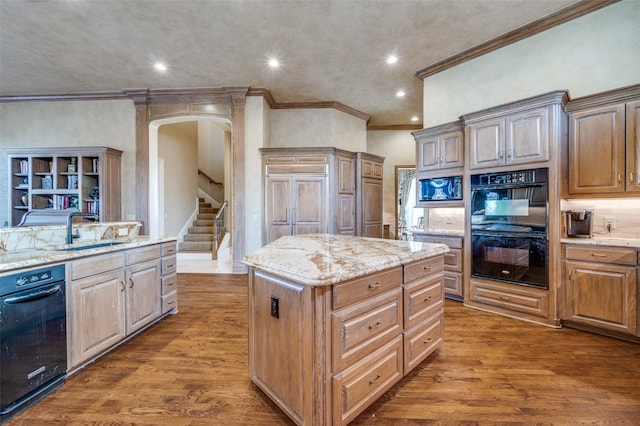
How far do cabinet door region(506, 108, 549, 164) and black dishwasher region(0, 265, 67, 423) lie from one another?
429 centimetres

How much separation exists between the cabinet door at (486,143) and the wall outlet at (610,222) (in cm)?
119

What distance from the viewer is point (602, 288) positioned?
258 centimetres

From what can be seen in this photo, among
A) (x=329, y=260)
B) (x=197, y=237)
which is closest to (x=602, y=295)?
(x=329, y=260)

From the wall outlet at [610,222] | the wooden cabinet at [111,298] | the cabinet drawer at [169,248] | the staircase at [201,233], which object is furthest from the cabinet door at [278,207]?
the wall outlet at [610,222]

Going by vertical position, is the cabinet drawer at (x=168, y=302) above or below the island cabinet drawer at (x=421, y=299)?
below

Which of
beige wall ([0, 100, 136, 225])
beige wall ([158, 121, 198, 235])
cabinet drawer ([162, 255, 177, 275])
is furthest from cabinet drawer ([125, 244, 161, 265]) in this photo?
beige wall ([158, 121, 198, 235])

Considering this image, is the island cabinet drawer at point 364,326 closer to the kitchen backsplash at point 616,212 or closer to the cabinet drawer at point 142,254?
the cabinet drawer at point 142,254

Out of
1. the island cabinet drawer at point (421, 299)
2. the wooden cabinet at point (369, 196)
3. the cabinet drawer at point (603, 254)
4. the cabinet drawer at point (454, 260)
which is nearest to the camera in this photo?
the island cabinet drawer at point (421, 299)

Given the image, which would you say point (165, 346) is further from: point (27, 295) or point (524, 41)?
point (524, 41)

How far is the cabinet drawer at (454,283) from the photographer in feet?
11.6

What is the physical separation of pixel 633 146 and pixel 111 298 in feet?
16.3

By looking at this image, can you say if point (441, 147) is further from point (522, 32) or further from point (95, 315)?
point (95, 315)

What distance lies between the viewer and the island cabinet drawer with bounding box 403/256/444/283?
1883 millimetres

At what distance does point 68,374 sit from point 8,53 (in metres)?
4.82
